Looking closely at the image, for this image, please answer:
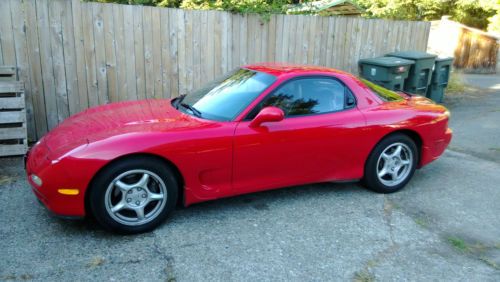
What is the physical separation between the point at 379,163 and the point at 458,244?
1215 millimetres

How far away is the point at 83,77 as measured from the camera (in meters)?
6.03

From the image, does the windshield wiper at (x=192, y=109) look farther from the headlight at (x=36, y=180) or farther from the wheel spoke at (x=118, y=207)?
the headlight at (x=36, y=180)

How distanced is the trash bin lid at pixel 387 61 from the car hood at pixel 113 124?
17.3 ft

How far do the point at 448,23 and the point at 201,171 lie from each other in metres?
17.9

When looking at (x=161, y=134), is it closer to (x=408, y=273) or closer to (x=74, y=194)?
(x=74, y=194)

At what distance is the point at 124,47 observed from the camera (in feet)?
20.5

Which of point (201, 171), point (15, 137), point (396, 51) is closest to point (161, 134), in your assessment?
point (201, 171)

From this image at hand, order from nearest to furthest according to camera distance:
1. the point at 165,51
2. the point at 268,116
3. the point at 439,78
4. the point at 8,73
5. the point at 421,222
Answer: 1. the point at 268,116
2. the point at 421,222
3. the point at 8,73
4. the point at 165,51
5. the point at 439,78

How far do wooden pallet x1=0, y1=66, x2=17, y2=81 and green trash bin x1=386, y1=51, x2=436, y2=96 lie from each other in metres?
7.22

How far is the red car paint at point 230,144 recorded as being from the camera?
325 centimetres

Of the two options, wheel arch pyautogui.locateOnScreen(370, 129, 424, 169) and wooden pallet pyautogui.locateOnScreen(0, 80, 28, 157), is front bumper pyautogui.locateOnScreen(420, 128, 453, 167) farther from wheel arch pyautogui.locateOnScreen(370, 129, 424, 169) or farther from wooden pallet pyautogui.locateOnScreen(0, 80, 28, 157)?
wooden pallet pyautogui.locateOnScreen(0, 80, 28, 157)

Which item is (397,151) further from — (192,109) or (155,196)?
(155,196)

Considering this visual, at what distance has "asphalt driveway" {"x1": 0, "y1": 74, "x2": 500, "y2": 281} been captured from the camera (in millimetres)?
3059

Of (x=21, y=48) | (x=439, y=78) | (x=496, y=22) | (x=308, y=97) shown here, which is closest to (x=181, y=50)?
(x=21, y=48)
